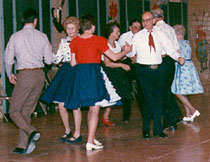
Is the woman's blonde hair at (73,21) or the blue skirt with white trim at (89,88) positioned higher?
the woman's blonde hair at (73,21)

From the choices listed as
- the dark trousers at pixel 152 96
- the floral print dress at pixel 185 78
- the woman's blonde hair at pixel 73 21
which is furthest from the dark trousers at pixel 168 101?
the woman's blonde hair at pixel 73 21

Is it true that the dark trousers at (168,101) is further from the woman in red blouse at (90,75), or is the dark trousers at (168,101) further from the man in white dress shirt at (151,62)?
the woman in red blouse at (90,75)

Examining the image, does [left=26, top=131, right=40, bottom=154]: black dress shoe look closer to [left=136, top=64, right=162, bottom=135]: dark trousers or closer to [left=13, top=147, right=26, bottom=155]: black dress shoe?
[left=13, top=147, right=26, bottom=155]: black dress shoe

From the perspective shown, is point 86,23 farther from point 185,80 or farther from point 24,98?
point 185,80

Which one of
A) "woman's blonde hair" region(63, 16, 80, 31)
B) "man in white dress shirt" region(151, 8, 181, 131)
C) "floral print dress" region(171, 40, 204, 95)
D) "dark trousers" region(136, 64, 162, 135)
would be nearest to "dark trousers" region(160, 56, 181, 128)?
"man in white dress shirt" region(151, 8, 181, 131)

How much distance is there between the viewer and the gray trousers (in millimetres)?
7525

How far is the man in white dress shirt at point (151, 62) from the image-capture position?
852 centimetres

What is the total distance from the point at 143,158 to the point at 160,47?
2.21 meters

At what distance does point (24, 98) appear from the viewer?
7559mm

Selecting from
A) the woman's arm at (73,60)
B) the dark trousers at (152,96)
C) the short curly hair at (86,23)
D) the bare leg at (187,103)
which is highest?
the short curly hair at (86,23)

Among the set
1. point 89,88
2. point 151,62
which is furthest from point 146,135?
point 89,88

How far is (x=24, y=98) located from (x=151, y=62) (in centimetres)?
214

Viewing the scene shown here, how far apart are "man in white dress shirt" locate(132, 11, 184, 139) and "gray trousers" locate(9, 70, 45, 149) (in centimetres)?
175

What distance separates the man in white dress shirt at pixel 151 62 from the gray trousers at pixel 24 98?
1.75 m
